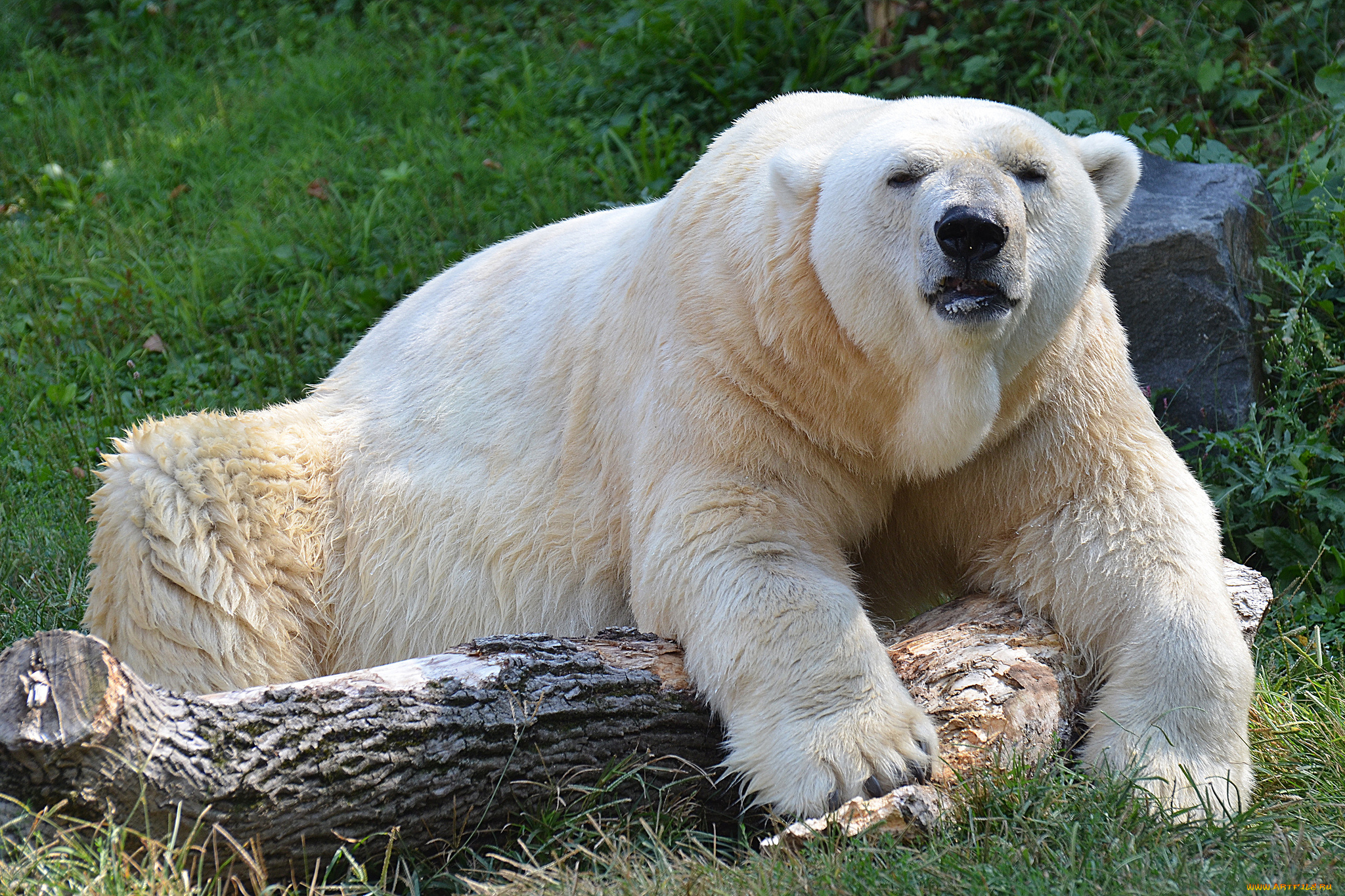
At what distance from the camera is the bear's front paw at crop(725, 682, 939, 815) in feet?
9.15

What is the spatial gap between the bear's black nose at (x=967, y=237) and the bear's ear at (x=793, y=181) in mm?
464

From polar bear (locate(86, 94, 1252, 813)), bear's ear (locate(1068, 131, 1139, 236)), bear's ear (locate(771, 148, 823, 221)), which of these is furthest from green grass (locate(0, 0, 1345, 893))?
bear's ear (locate(771, 148, 823, 221))

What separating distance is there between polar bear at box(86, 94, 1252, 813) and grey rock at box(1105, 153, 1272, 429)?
1324 mm

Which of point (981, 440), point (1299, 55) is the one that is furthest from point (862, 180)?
point (1299, 55)

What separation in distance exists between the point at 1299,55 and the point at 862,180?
410 centimetres

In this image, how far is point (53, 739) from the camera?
231 cm

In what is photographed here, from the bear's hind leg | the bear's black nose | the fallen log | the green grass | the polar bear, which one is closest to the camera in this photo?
the fallen log

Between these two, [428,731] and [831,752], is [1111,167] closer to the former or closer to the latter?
[831,752]

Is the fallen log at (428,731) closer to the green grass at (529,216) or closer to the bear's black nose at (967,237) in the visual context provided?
the green grass at (529,216)

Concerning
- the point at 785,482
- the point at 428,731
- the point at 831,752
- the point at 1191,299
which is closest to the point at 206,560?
the point at 428,731

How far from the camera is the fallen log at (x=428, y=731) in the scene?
93.3 inches

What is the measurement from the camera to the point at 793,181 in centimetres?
328

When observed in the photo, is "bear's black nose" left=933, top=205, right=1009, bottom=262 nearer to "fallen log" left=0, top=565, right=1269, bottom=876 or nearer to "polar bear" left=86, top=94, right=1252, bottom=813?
"polar bear" left=86, top=94, right=1252, bottom=813

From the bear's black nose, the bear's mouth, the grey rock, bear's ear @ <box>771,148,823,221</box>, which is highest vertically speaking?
bear's ear @ <box>771,148,823,221</box>
